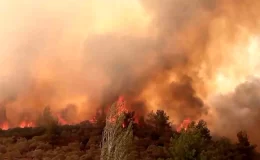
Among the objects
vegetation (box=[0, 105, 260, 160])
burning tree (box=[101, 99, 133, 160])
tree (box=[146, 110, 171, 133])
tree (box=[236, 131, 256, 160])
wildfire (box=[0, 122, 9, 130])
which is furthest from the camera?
wildfire (box=[0, 122, 9, 130])

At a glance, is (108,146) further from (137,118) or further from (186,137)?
(137,118)

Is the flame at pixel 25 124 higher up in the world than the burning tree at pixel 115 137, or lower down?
higher up

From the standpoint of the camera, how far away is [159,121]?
5325 cm

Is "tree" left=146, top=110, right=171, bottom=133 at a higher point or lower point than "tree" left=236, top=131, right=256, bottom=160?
higher

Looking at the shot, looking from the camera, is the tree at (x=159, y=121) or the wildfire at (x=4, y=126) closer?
the tree at (x=159, y=121)

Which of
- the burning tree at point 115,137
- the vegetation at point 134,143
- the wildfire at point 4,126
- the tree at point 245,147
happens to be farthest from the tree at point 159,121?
the burning tree at point 115,137

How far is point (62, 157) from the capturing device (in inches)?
1555

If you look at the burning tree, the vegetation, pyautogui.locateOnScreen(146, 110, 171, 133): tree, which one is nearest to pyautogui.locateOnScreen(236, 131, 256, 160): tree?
the vegetation

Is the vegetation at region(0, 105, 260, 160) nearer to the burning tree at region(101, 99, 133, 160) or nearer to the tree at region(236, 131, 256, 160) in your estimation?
the tree at region(236, 131, 256, 160)

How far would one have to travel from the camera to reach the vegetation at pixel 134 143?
33.6 m

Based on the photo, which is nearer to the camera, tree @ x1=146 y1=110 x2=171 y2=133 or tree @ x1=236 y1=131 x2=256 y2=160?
tree @ x1=236 y1=131 x2=256 y2=160

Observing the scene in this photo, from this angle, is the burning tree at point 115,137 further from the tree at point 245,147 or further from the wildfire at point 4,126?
the wildfire at point 4,126

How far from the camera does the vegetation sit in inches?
1325

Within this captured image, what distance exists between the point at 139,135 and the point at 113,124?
28.5m
